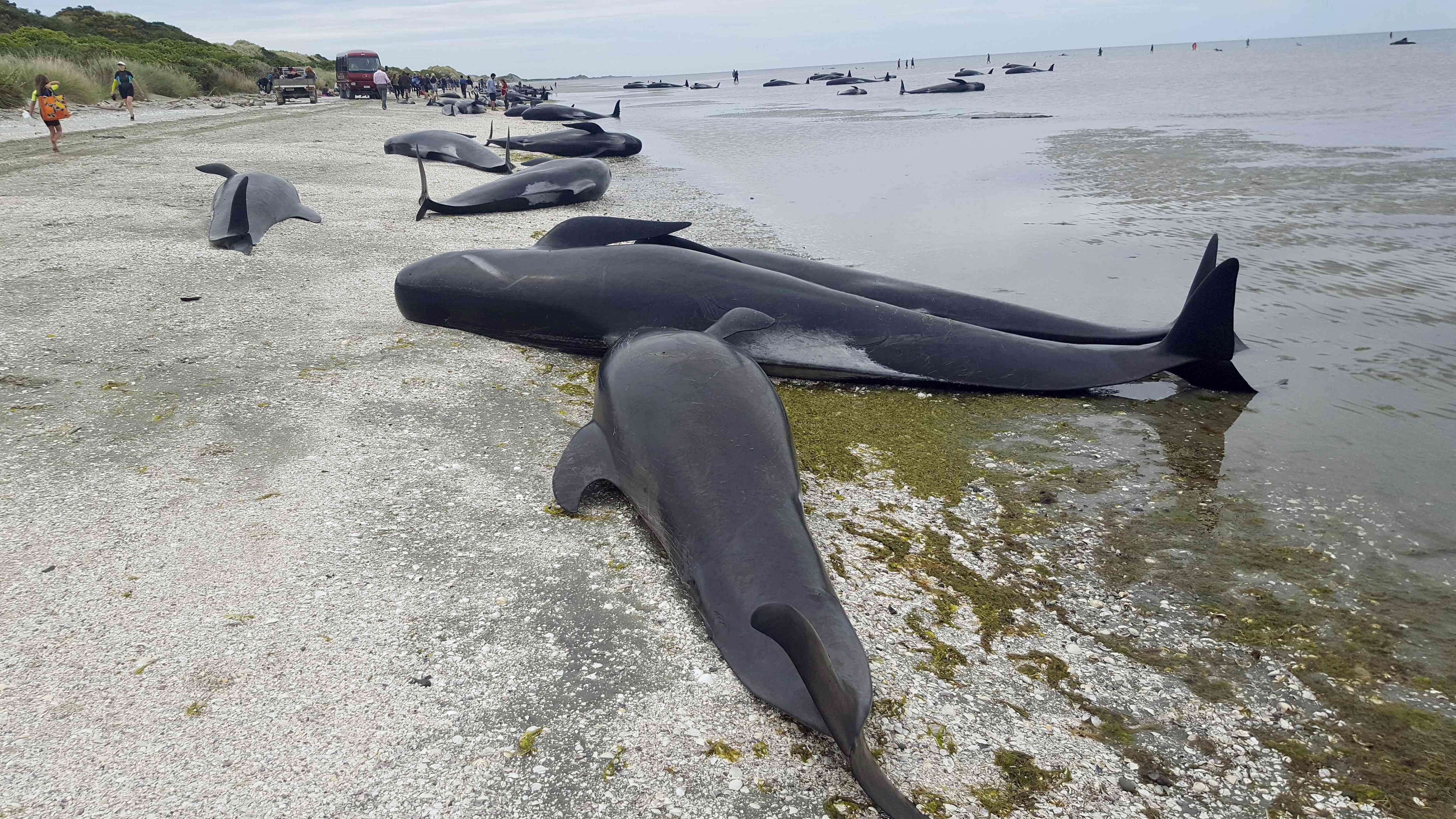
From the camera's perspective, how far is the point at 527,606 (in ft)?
8.40

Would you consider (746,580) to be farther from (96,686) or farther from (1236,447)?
(1236,447)

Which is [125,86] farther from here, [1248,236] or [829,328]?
[1248,236]

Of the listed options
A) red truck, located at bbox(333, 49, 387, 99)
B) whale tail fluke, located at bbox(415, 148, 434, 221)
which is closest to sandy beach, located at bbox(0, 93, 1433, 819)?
whale tail fluke, located at bbox(415, 148, 434, 221)

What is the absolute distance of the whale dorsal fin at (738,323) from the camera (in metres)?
3.88

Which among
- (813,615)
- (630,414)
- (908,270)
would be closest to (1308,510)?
(813,615)

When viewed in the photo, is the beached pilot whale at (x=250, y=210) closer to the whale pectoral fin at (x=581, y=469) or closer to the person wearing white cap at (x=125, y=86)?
the whale pectoral fin at (x=581, y=469)

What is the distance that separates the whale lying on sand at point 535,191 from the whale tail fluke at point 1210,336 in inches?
279

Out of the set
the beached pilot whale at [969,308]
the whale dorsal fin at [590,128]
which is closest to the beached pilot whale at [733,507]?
the beached pilot whale at [969,308]

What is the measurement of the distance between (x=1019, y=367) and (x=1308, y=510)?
5.08ft

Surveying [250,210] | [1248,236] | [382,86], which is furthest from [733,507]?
[382,86]

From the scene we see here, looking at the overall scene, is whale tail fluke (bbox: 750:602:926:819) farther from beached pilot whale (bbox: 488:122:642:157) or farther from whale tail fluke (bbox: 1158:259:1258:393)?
beached pilot whale (bbox: 488:122:642:157)

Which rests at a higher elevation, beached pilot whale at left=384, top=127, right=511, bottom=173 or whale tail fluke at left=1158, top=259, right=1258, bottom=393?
beached pilot whale at left=384, top=127, right=511, bottom=173

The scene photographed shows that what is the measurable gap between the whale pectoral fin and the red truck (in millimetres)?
44481

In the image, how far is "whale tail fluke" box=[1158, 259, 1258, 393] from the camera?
14.2 feet
